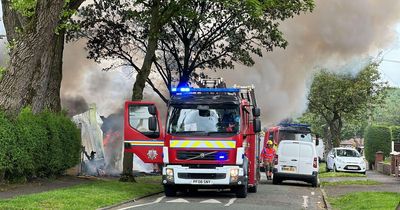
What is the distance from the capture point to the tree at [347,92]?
45.5 m

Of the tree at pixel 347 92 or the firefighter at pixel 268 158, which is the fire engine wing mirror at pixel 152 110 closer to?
the firefighter at pixel 268 158

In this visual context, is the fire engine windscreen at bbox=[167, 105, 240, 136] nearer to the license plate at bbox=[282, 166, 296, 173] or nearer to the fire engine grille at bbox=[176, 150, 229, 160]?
the fire engine grille at bbox=[176, 150, 229, 160]

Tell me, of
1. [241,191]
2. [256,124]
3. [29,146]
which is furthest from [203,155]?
[29,146]

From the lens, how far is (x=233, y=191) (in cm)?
1981

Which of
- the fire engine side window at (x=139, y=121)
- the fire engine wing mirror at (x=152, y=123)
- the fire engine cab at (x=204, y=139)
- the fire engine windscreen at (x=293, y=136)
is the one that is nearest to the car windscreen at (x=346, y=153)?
the fire engine windscreen at (x=293, y=136)

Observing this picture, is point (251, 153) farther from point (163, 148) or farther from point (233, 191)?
point (163, 148)

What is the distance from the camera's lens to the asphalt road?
15.3 m

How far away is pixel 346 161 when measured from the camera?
38.4 metres

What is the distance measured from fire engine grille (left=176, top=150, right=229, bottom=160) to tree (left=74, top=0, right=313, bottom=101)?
1225 cm

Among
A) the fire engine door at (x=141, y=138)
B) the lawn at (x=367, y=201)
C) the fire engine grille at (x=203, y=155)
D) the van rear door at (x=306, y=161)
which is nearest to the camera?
the lawn at (x=367, y=201)

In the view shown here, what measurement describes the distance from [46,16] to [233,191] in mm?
Answer: 8054

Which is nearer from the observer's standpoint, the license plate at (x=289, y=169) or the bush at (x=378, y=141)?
the license plate at (x=289, y=169)

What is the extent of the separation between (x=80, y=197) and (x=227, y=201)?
4144mm

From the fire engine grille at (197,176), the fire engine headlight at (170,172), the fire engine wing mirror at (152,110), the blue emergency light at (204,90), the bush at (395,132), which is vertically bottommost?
the fire engine grille at (197,176)
